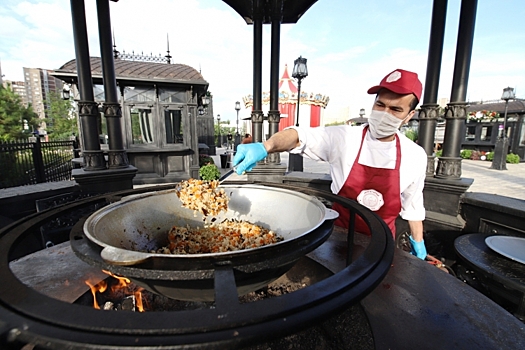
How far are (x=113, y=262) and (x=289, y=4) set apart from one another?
459cm

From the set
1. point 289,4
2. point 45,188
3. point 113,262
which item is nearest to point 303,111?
point 289,4

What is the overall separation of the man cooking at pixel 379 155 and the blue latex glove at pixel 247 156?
114 millimetres

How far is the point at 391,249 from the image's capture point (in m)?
0.81

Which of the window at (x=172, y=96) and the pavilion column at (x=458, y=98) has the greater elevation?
the window at (x=172, y=96)

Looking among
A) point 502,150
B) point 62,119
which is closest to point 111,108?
point 502,150

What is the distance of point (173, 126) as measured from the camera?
29.3 ft

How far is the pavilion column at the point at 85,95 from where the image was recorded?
11.1ft

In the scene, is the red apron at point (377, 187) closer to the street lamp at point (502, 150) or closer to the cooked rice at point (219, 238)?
the cooked rice at point (219, 238)

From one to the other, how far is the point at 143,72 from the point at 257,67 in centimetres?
557

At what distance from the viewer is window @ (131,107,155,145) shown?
839 cm

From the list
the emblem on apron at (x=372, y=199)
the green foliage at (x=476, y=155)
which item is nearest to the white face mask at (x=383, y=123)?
the emblem on apron at (x=372, y=199)

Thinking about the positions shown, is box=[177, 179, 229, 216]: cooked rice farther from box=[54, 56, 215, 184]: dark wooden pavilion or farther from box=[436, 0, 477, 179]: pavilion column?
box=[54, 56, 215, 184]: dark wooden pavilion

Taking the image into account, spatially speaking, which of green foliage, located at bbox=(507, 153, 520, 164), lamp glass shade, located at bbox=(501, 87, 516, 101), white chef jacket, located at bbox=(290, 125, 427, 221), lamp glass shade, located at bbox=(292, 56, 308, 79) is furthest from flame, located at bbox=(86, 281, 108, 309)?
green foliage, located at bbox=(507, 153, 520, 164)

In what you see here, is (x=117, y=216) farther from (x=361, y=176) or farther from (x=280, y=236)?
(x=361, y=176)
